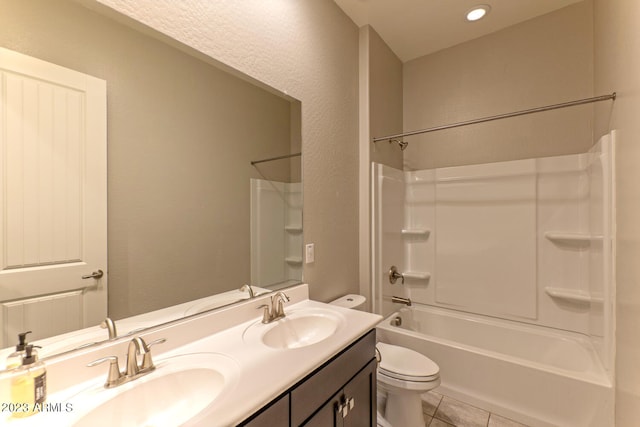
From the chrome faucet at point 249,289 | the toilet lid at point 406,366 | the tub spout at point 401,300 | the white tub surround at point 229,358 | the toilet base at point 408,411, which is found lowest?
the toilet base at point 408,411

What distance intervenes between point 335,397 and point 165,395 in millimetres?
584

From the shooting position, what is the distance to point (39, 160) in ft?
2.53

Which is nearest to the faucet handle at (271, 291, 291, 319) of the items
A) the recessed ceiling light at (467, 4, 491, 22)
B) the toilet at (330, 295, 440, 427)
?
the toilet at (330, 295, 440, 427)

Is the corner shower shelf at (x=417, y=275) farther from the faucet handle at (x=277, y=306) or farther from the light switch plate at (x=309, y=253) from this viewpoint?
the faucet handle at (x=277, y=306)

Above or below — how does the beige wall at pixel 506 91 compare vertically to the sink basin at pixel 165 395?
above

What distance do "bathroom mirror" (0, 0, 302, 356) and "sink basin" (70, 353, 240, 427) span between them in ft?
0.75

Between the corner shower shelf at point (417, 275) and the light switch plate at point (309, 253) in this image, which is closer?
the light switch plate at point (309, 253)

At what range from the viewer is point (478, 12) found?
84.4 inches

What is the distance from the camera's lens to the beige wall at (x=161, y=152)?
0.85 meters

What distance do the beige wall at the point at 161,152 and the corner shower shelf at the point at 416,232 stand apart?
1.81m

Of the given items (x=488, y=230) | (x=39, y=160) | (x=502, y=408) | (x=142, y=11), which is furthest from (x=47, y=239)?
(x=488, y=230)

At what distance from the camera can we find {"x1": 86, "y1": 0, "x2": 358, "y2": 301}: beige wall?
3.82 feet

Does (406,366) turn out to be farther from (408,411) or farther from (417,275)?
(417,275)

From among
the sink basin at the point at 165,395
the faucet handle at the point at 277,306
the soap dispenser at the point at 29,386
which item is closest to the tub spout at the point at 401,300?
the faucet handle at the point at 277,306
